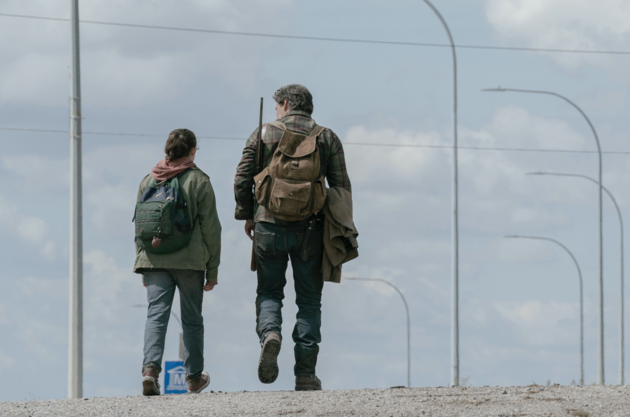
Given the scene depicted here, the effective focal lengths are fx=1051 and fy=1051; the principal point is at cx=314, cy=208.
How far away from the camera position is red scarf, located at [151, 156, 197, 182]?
321 inches

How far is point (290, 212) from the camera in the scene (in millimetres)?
Answer: 7973

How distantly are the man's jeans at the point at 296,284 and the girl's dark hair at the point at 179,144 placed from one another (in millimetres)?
830

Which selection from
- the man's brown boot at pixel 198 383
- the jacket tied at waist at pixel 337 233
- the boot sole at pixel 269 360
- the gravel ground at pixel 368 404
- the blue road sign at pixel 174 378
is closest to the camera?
the gravel ground at pixel 368 404

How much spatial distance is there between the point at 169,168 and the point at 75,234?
20.1ft

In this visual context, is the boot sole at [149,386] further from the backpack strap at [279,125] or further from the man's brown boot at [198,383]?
the backpack strap at [279,125]

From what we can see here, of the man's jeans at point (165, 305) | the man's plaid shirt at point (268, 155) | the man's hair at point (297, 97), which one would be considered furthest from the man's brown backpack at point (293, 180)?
the man's jeans at point (165, 305)

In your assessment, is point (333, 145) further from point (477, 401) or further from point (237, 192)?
point (477, 401)

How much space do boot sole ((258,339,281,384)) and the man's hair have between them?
1864 mm

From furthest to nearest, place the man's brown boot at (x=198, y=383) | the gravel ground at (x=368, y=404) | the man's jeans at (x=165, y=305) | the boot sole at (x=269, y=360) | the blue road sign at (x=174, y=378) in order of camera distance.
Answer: the blue road sign at (x=174, y=378) < the man's brown boot at (x=198, y=383) < the man's jeans at (x=165, y=305) < the boot sole at (x=269, y=360) < the gravel ground at (x=368, y=404)

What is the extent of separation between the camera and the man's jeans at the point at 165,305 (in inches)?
318

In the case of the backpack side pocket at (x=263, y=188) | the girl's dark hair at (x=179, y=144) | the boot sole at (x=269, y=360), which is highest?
the girl's dark hair at (x=179, y=144)

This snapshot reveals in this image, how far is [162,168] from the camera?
26.9 feet

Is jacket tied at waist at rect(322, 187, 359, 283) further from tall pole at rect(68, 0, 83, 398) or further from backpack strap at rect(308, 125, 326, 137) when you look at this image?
tall pole at rect(68, 0, 83, 398)

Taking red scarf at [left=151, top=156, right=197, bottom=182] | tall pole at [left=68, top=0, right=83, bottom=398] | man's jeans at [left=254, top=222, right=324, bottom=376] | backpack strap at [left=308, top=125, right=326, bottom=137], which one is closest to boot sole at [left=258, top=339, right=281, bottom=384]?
man's jeans at [left=254, top=222, right=324, bottom=376]
